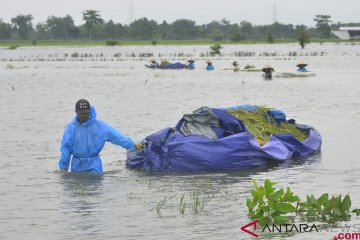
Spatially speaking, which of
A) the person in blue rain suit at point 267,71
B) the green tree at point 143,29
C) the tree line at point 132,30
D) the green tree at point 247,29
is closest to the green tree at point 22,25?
the tree line at point 132,30

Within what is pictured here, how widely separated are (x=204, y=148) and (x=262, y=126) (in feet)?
6.46

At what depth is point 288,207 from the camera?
8.14 m

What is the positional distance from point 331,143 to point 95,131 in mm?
6027

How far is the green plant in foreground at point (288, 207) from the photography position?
820cm

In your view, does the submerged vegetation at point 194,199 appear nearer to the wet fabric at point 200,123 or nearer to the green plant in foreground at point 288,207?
the green plant in foreground at point 288,207

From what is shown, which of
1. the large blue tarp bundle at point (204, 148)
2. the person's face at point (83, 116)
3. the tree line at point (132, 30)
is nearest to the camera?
the person's face at point (83, 116)

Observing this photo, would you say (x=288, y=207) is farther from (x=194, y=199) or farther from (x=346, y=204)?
(x=194, y=199)

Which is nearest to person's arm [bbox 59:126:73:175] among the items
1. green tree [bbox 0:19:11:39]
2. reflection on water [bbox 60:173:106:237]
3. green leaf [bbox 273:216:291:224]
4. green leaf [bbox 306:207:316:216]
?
reflection on water [bbox 60:173:106:237]

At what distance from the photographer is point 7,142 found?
54.8 feet

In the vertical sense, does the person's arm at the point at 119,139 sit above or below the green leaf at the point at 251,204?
above

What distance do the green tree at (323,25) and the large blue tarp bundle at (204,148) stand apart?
127 metres

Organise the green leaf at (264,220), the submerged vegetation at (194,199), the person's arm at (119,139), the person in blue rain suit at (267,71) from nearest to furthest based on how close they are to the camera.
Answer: the green leaf at (264,220), the submerged vegetation at (194,199), the person's arm at (119,139), the person in blue rain suit at (267,71)

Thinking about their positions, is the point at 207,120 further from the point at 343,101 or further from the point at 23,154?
the point at 343,101

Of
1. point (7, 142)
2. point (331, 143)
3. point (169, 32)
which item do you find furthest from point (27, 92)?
point (169, 32)
